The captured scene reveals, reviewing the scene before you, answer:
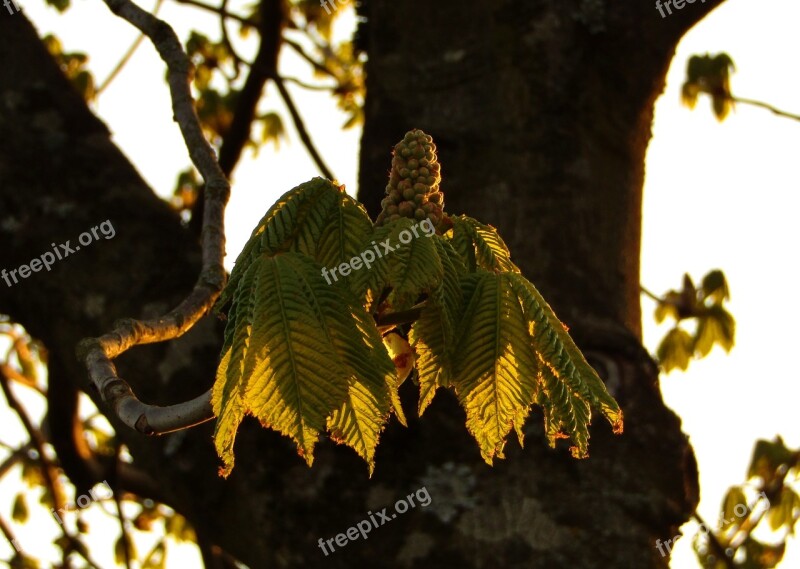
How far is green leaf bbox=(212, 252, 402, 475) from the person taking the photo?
4.67 feet

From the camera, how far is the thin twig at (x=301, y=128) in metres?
A: 4.28

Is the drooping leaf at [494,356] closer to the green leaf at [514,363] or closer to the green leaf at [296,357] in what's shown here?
the green leaf at [514,363]

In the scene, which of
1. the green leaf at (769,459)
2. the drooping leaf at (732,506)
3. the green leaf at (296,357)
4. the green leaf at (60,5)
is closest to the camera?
the green leaf at (296,357)

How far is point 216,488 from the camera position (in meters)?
2.53

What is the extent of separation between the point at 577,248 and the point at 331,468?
86 centimetres

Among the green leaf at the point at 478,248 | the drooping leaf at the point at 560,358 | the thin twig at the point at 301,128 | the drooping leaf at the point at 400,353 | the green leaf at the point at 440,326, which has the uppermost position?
the thin twig at the point at 301,128

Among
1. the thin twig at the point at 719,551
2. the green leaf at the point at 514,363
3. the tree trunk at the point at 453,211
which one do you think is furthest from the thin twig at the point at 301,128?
the green leaf at the point at 514,363

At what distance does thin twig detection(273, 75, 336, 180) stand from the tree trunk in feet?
3.07

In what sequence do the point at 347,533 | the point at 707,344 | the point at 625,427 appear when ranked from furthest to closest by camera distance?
the point at 707,344, the point at 625,427, the point at 347,533

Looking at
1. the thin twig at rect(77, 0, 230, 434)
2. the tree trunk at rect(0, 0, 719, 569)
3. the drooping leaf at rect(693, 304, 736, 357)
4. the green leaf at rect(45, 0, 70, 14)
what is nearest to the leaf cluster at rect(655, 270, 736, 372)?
the drooping leaf at rect(693, 304, 736, 357)

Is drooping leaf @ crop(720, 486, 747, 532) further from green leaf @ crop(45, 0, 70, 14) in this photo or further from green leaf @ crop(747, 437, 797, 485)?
green leaf @ crop(45, 0, 70, 14)

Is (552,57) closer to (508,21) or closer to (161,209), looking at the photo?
(508,21)

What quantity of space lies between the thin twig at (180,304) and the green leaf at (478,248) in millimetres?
449

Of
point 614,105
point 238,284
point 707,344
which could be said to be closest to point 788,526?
point 707,344
